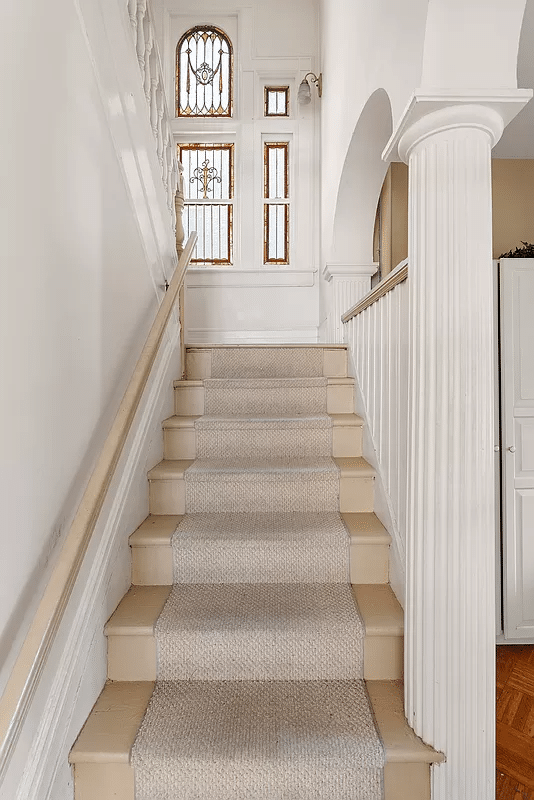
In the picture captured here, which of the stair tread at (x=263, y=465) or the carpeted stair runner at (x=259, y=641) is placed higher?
the stair tread at (x=263, y=465)

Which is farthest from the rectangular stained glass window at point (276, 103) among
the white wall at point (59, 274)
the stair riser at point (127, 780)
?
the stair riser at point (127, 780)

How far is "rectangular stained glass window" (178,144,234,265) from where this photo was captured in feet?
15.4

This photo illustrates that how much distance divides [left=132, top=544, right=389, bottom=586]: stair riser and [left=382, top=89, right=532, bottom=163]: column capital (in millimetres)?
1360

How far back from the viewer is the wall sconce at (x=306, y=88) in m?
4.30

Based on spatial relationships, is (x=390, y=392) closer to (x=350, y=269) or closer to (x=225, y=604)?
(x=225, y=604)

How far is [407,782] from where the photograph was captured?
130 cm

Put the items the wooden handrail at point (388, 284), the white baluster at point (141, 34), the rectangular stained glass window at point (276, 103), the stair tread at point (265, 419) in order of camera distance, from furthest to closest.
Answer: the rectangular stained glass window at point (276, 103) < the stair tread at point (265, 419) < the white baluster at point (141, 34) < the wooden handrail at point (388, 284)

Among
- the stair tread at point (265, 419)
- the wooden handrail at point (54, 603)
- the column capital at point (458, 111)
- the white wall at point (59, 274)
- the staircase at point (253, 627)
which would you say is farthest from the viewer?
the stair tread at point (265, 419)

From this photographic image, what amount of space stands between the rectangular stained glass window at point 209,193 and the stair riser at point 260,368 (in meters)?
2.04

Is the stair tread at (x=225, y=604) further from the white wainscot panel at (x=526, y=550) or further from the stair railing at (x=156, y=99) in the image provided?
the stair railing at (x=156, y=99)

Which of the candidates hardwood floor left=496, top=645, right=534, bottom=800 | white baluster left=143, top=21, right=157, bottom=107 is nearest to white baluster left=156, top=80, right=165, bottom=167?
white baluster left=143, top=21, right=157, bottom=107

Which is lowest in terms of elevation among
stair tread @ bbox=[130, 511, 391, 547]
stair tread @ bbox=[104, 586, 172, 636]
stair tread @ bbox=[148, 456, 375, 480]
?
stair tread @ bbox=[104, 586, 172, 636]

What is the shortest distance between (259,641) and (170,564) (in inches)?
18.3

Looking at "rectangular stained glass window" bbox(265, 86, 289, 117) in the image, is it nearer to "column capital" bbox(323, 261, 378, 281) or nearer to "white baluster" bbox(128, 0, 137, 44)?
"column capital" bbox(323, 261, 378, 281)
